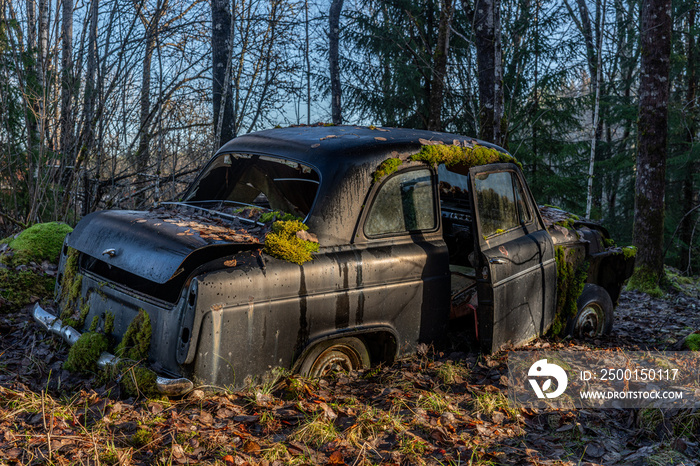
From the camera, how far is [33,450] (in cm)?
288

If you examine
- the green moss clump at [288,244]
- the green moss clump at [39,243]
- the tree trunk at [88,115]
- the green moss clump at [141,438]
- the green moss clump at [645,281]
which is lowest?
the green moss clump at [645,281]

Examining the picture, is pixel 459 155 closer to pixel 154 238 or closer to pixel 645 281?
pixel 154 238

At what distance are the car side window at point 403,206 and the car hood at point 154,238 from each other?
0.91 m

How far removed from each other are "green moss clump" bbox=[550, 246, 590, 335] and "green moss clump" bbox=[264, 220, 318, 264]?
2966 millimetres

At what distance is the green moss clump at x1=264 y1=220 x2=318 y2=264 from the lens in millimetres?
3658

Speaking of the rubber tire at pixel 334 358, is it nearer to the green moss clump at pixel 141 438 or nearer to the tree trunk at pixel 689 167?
the green moss clump at pixel 141 438

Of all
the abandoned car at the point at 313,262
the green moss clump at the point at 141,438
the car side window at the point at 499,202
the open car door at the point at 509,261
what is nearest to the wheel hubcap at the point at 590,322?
the abandoned car at the point at 313,262

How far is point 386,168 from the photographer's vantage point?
14.0 feet

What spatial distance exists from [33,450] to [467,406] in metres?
2.80

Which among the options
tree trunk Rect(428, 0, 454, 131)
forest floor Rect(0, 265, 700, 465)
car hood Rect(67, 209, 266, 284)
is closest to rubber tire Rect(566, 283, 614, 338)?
forest floor Rect(0, 265, 700, 465)

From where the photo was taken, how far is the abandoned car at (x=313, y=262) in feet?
11.3

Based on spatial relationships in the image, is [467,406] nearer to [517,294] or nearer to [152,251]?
[517,294]

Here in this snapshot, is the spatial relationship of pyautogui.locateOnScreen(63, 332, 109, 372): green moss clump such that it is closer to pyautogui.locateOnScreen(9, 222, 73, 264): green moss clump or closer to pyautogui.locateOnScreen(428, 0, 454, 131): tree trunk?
pyautogui.locateOnScreen(9, 222, 73, 264): green moss clump

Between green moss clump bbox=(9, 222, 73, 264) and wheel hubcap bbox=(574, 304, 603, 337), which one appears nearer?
wheel hubcap bbox=(574, 304, 603, 337)
